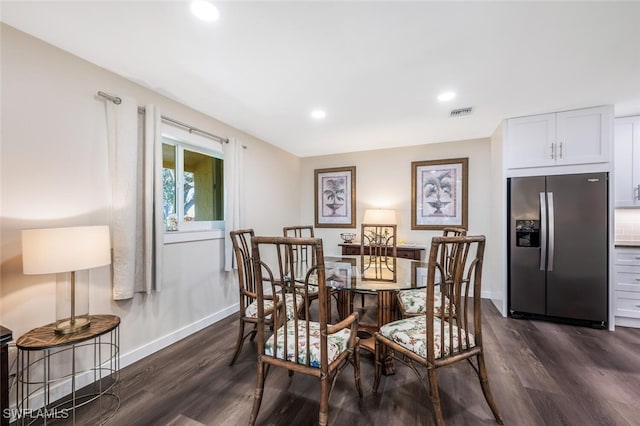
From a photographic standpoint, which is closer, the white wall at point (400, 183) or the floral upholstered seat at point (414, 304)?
the floral upholstered seat at point (414, 304)

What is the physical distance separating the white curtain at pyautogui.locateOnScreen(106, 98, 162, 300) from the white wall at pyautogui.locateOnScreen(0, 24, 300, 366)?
0.08 meters

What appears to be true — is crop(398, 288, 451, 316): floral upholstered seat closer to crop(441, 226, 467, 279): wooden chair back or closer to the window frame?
crop(441, 226, 467, 279): wooden chair back

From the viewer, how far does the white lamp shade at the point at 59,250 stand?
4.70 feet

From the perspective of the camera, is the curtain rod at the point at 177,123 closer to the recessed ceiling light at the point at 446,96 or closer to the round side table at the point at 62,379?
the round side table at the point at 62,379

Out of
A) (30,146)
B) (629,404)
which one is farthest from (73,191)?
(629,404)

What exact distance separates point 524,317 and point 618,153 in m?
2.17

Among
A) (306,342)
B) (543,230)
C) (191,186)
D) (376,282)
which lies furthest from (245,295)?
(543,230)

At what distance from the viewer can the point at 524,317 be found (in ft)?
10.3

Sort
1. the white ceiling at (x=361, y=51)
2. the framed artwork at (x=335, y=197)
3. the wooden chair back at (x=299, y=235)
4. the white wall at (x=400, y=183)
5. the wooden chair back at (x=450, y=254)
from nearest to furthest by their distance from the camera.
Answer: the white ceiling at (x=361, y=51) → the wooden chair back at (x=450, y=254) → the wooden chair back at (x=299, y=235) → the white wall at (x=400, y=183) → the framed artwork at (x=335, y=197)

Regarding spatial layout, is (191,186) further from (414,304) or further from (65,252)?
(414,304)

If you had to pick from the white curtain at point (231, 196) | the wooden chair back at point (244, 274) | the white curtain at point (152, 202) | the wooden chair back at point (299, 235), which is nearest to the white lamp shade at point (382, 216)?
the wooden chair back at point (299, 235)

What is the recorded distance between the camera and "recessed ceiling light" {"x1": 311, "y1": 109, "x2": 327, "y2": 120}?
289cm

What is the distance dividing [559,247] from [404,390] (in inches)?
97.0

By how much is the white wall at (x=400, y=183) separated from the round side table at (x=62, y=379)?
3441mm
